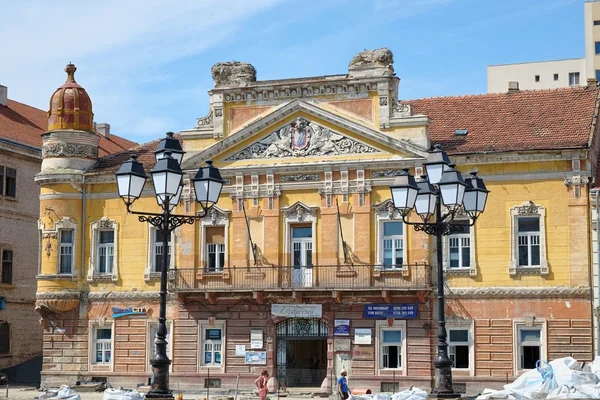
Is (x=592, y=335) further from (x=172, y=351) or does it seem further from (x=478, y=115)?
(x=172, y=351)

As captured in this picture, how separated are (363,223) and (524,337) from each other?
271 inches

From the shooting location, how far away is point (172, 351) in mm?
41750

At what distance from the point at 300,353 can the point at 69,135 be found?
41.0 ft

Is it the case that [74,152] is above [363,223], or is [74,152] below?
above

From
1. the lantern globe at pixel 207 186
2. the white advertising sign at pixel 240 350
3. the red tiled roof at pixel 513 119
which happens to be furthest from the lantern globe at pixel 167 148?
the white advertising sign at pixel 240 350

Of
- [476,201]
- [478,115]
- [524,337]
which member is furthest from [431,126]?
[476,201]

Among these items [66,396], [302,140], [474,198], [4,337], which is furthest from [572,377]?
[4,337]

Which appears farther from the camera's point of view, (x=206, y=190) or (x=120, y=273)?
(x=120, y=273)

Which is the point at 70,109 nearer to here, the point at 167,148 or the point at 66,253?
the point at 66,253

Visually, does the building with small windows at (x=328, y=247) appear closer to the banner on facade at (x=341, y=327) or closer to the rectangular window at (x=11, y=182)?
the banner on facade at (x=341, y=327)

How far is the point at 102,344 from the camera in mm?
43031

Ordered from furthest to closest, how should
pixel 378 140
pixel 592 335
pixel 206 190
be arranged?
1. pixel 378 140
2. pixel 592 335
3. pixel 206 190

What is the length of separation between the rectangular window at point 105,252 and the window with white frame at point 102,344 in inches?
90.4

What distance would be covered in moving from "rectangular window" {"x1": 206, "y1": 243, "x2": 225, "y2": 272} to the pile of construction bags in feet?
50.5
